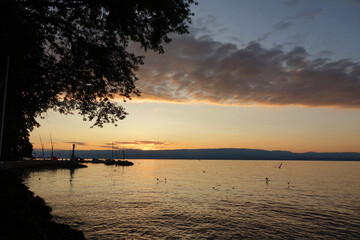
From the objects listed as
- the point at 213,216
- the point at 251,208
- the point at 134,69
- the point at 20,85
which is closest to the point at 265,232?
the point at 213,216

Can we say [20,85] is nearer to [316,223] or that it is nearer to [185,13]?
[185,13]

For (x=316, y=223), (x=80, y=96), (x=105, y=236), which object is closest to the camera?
(x=80, y=96)

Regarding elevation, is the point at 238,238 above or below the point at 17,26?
below

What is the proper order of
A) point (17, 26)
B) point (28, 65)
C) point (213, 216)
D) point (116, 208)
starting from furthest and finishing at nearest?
1. point (116, 208)
2. point (213, 216)
3. point (28, 65)
4. point (17, 26)

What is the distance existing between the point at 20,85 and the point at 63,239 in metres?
9.46

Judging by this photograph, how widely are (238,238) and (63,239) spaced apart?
1500cm

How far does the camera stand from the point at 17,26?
433 inches

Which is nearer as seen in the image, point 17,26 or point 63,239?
point 17,26

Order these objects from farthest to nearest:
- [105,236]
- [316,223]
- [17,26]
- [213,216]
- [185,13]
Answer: [213,216], [316,223], [105,236], [185,13], [17,26]

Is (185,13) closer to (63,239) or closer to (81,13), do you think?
(81,13)

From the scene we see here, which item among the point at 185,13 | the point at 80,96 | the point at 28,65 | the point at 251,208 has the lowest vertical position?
the point at 251,208

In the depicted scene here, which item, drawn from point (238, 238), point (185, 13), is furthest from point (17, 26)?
point (238, 238)

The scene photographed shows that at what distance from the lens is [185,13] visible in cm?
1217

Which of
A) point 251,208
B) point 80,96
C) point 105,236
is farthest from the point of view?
point 251,208
